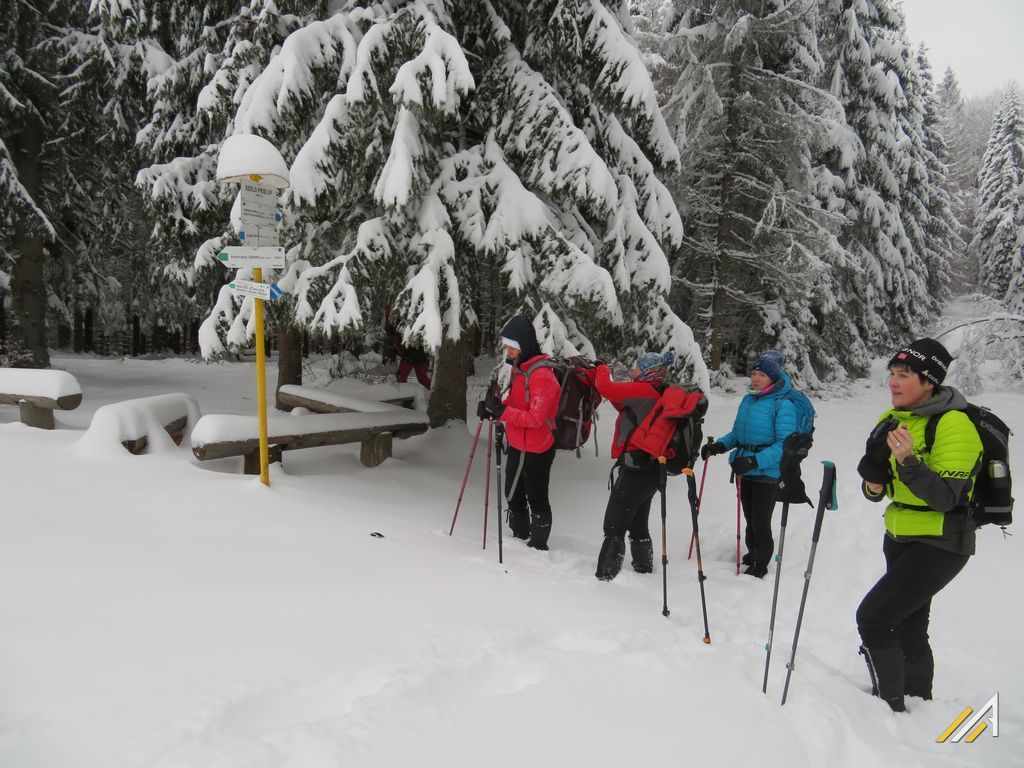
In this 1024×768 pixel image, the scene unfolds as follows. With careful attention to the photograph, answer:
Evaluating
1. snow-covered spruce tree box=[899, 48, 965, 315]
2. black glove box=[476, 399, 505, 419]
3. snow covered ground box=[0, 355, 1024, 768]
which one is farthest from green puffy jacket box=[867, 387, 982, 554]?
snow-covered spruce tree box=[899, 48, 965, 315]

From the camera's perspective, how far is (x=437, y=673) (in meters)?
2.72

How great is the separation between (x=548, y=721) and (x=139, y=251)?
15.8 m

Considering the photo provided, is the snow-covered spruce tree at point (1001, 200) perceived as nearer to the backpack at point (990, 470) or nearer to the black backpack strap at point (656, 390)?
the black backpack strap at point (656, 390)

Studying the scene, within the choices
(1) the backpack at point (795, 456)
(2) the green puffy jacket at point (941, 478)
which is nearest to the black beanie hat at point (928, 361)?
(2) the green puffy jacket at point (941, 478)

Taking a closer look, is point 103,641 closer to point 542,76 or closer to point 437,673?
point 437,673

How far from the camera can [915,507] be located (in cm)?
305

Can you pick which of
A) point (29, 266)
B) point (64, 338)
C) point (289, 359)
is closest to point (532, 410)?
point (289, 359)

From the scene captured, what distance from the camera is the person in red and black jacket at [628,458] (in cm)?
460

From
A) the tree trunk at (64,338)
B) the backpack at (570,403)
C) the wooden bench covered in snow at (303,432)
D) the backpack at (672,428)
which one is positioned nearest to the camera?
the backpack at (672,428)

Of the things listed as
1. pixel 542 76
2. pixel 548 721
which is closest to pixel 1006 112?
pixel 542 76

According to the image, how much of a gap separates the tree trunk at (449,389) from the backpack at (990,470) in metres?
6.07

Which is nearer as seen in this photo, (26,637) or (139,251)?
(26,637)

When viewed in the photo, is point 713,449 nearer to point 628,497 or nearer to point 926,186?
point 628,497

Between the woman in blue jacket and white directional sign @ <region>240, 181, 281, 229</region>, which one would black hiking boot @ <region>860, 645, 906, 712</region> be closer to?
the woman in blue jacket
